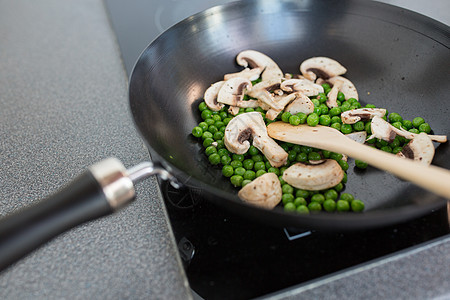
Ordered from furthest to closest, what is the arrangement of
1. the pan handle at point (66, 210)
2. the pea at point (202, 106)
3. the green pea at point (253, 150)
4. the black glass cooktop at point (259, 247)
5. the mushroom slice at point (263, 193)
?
the pea at point (202, 106) → the green pea at point (253, 150) → the mushroom slice at point (263, 193) → the black glass cooktop at point (259, 247) → the pan handle at point (66, 210)

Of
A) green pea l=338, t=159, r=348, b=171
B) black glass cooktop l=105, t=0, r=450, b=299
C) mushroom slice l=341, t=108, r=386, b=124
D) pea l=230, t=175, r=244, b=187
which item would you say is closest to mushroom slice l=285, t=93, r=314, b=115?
mushroom slice l=341, t=108, r=386, b=124

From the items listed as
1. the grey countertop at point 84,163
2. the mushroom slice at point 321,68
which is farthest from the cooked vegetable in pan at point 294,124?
the grey countertop at point 84,163

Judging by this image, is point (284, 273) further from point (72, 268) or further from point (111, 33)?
point (111, 33)

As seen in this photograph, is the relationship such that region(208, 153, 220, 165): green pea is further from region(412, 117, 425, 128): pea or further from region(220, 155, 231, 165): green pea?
region(412, 117, 425, 128): pea

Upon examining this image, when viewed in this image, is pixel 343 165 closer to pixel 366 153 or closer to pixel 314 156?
pixel 314 156

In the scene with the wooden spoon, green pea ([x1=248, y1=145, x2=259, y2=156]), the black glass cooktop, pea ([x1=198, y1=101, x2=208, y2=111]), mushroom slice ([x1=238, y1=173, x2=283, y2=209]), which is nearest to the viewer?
the wooden spoon

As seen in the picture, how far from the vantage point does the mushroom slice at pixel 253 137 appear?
1046 millimetres

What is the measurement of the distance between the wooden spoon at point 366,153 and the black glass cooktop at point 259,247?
17cm

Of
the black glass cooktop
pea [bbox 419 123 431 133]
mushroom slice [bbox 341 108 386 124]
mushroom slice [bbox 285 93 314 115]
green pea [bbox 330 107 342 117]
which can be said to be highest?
mushroom slice [bbox 285 93 314 115]

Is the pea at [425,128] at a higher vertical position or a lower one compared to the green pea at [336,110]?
lower

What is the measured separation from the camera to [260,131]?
1.11m

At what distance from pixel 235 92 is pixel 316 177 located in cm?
44

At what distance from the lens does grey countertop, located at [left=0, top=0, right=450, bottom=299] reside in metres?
0.75

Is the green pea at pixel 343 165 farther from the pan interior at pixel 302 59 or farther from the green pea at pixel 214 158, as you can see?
the green pea at pixel 214 158
